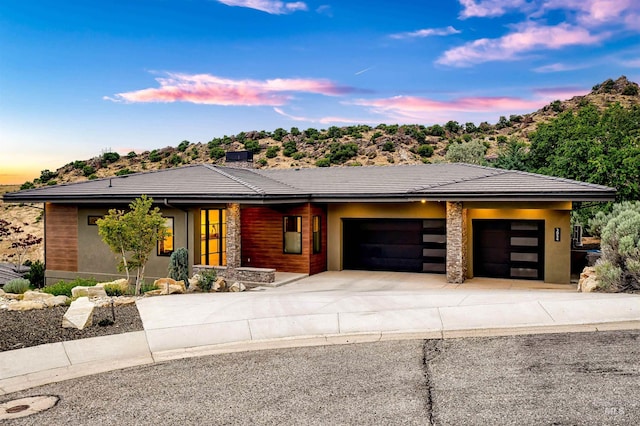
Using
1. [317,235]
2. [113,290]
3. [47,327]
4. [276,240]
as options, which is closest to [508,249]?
[317,235]

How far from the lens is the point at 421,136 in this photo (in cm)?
6050

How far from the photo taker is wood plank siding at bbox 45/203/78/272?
21.4m

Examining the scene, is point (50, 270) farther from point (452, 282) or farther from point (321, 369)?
point (321, 369)

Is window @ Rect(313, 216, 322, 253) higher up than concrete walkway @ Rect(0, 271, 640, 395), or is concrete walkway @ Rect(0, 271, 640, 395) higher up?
window @ Rect(313, 216, 322, 253)

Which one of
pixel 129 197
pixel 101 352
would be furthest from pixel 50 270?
pixel 101 352

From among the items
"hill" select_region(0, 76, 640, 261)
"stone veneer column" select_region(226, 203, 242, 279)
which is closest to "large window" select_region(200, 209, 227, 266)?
"stone veneer column" select_region(226, 203, 242, 279)

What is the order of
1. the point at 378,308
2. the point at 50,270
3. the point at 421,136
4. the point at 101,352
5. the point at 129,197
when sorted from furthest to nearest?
1. the point at 421,136
2. the point at 50,270
3. the point at 129,197
4. the point at 378,308
5. the point at 101,352

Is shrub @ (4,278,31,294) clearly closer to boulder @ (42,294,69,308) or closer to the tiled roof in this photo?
the tiled roof

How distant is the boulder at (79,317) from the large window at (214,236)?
9366 mm

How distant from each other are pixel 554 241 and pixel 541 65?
28951 mm

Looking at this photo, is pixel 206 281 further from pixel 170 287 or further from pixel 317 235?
pixel 317 235

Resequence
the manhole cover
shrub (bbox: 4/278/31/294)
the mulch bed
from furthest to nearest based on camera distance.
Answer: shrub (bbox: 4/278/31/294) → the mulch bed → the manhole cover

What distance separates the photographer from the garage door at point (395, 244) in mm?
19766

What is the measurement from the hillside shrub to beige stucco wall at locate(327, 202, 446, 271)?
21.6ft
